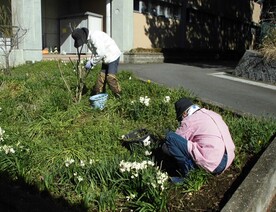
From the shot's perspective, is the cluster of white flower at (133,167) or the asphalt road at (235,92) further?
the asphalt road at (235,92)

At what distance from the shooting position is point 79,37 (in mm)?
6344

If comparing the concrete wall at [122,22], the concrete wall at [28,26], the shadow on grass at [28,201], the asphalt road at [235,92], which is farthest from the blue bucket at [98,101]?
the concrete wall at [122,22]

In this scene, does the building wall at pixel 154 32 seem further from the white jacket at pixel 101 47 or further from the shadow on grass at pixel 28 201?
the shadow on grass at pixel 28 201

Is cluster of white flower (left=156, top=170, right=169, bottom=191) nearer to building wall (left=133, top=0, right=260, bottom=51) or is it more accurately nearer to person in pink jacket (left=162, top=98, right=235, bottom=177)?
person in pink jacket (left=162, top=98, right=235, bottom=177)

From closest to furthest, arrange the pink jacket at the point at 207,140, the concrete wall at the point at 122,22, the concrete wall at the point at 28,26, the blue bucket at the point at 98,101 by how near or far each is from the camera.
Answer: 1. the pink jacket at the point at 207,140
2. the blue bucket at the point at 98,101
3. the concrete wall at the point at 28,26
4. the concrete wall at the point at 122,22

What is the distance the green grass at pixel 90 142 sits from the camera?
3.41 metres

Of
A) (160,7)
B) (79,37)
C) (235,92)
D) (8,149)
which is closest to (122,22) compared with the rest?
(160,7)

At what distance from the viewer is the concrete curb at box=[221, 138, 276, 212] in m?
3.04

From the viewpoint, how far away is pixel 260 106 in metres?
7.16

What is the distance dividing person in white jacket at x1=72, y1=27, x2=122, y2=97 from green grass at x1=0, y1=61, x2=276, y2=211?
305mm

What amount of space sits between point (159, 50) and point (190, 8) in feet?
17.4

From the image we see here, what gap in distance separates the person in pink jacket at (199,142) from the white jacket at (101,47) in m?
3.31

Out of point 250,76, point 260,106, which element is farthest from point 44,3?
point 260,106

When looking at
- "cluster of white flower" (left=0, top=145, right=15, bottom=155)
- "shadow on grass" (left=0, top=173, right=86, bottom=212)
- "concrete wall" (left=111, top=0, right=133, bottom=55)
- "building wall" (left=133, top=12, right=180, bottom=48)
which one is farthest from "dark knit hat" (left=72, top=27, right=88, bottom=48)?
"building wall" (left=133, top=12, right=180, bottom=48)
